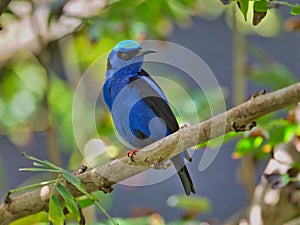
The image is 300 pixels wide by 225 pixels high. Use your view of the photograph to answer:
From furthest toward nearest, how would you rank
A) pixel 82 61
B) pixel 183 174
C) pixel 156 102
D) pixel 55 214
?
pixel 82 61, pixel 156 102, pixel 183 174, pixel 55 214

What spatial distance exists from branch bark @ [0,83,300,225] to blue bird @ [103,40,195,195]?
0.41m

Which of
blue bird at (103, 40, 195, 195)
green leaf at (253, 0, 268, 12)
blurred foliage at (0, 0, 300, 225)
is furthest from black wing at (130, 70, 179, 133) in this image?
green leaf at (253, 0, 268, 12)

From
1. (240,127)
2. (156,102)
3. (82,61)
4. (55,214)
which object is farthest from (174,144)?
(82,61)

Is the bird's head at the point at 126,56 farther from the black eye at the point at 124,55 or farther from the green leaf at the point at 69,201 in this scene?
the green leaf at the point at 69,201

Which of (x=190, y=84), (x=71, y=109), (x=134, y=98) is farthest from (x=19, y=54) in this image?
(x=190, y=84)

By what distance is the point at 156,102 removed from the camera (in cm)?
165

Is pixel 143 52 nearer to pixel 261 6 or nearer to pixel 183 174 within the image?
pixel 183 174

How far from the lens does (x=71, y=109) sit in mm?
2430

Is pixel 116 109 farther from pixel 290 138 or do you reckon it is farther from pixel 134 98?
pixel 290 138

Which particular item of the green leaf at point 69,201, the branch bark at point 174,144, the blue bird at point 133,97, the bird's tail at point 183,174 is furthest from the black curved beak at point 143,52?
the green leaf at point 69,201

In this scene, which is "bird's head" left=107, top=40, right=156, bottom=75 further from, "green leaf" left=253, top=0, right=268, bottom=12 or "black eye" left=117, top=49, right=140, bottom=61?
"green leaf" left=253, top=0, right=268, bottom=12

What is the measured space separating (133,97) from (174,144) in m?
0.55

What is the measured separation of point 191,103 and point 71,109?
636 mm

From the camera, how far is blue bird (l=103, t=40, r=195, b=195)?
1.67 m
